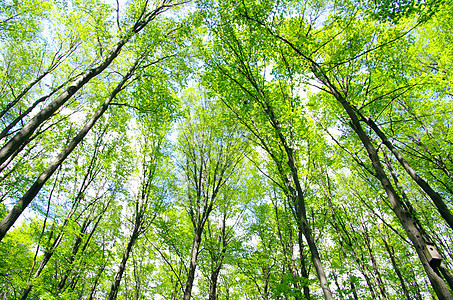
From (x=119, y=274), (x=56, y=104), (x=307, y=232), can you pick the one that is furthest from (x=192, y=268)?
(x=56, y=104)

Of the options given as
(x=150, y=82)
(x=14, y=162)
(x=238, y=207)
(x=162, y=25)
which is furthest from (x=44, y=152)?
(x=238, y=207)

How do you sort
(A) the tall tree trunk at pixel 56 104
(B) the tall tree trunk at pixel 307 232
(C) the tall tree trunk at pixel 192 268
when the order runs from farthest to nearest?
(C) the tall tree trunk at pixel 192 268 → (A) the tall tree trunk at pixel 56 104 → (B) the tall tree trunk at pixel 307 232

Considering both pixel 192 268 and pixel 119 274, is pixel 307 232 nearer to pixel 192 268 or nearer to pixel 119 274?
pixel 192 268

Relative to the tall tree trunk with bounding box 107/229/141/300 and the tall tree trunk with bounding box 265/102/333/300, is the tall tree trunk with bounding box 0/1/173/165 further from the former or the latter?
the tall tree trunk with bounding box 265/102/333/300

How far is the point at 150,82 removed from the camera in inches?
371

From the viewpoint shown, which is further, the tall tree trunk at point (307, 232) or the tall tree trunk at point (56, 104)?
the tall tree trunk at point (56, 104)

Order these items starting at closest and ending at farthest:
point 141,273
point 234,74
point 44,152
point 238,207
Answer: point 234,74 < point 44,152 < point 238,207 < point 141,273

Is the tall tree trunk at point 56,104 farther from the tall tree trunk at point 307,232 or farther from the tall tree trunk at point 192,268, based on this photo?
the tall tree trunk at point 307,232

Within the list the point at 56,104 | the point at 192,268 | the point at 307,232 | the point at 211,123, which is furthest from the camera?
the point at 211,123

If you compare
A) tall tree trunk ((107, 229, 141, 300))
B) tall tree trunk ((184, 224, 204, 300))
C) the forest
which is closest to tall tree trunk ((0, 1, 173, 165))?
the forest

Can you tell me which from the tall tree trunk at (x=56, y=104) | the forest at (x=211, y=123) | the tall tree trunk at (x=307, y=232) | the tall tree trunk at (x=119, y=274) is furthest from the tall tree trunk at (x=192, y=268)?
the tall tree trunk at (x=56, y=104)

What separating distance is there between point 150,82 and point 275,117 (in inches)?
257

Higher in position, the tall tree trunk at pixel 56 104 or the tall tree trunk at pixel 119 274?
the tall tree trunk at pixel 56 104

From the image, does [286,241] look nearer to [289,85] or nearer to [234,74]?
[289,85]
